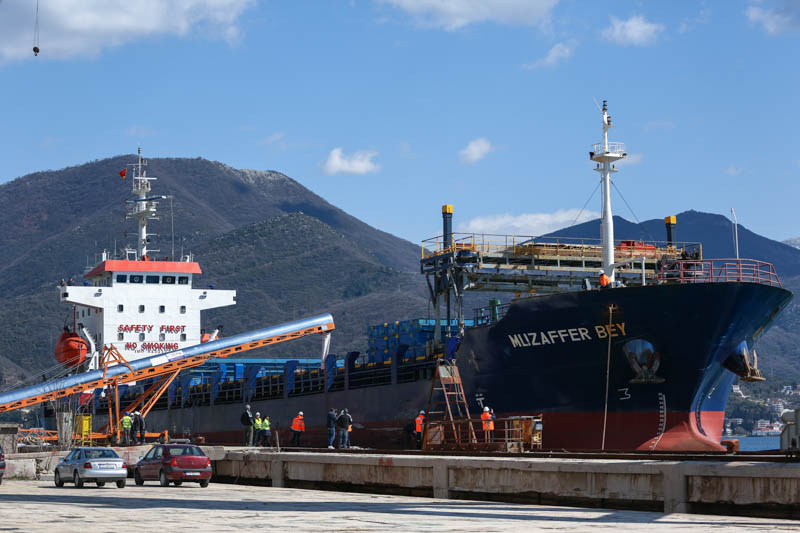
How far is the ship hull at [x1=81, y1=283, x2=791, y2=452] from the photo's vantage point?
97.8 feet

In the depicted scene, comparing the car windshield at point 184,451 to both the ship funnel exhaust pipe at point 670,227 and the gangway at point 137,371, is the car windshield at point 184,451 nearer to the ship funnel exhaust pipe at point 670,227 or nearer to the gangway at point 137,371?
Answer: the gangway at point 137,371

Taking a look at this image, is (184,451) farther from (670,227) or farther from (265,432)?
(670,227)

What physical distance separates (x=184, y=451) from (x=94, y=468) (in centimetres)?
214

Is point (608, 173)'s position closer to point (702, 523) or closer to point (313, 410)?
point (313, 410)

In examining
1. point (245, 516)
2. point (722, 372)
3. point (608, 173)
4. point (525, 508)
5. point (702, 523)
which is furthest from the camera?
point (608, 173)

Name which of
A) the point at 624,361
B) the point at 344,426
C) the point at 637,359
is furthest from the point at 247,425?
the point at 637,359

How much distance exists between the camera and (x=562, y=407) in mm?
31641

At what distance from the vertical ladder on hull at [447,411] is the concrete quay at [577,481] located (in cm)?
539

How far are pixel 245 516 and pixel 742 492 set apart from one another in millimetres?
7745

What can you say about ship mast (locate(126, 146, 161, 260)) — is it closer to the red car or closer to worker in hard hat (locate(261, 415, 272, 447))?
worker in hard hat (locate(261, 415, 272, 447))

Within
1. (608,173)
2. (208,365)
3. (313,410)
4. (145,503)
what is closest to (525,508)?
(145,503)

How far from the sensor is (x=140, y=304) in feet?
175

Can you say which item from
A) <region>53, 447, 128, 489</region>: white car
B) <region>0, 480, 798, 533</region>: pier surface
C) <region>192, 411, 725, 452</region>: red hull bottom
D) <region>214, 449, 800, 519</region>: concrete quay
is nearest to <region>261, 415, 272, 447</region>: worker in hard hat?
<region>192, 411, 725, 452</region>: red hull bottom

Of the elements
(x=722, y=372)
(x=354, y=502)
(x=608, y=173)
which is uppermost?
(x=608, y=173)
